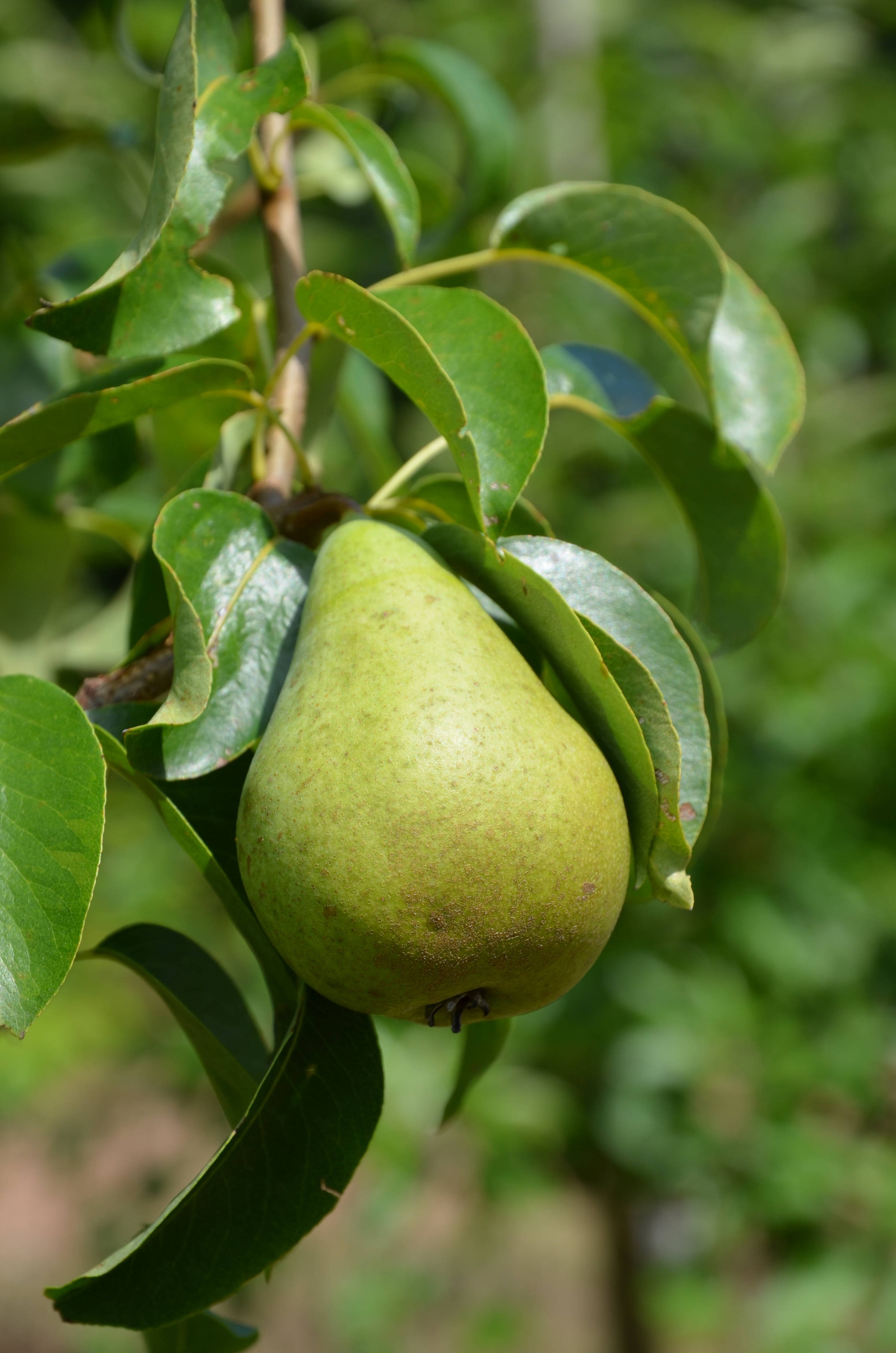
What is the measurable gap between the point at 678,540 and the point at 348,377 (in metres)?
1.19

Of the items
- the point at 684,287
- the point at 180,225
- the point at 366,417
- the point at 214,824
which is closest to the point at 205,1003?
the point at 214,824

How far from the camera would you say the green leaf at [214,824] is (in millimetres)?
598

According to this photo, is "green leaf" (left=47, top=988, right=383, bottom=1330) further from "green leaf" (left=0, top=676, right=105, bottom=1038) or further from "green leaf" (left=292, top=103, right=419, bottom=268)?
"green leaf" (left=292, top=103, right=419, bottom=268)

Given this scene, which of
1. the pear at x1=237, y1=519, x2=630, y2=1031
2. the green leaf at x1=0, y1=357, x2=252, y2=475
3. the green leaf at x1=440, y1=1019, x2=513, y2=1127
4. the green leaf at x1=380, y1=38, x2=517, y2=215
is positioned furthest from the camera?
the green leaf at x1=380, y1=38, x2=517, y2=215

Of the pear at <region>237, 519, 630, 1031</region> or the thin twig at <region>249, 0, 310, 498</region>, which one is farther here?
the thin twig at <region>249, 0, 310, 498</region>

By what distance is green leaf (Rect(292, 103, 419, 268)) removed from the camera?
2.65 ft

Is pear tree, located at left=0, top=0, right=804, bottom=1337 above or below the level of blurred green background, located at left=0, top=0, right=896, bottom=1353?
above

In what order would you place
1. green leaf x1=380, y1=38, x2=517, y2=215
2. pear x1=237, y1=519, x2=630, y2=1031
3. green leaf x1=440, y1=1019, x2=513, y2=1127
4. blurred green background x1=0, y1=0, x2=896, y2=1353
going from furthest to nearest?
1. blurred green background x1=0, y1=0, x2=896, y2=1353
2. green leaf x1=380, y1=38, x2=517, y2=215
3. green leaf x1=440, y1=1019, x2=513, y2=1127
4. pear x1=237, y1=519, x2=630, y2=1031

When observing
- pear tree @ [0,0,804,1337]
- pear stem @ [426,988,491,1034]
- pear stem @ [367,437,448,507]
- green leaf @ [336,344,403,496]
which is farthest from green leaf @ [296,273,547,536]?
green leaf @ [336,344,403,496]

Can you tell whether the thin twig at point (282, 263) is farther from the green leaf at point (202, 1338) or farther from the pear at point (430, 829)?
the green leaf at point (202, 1338)

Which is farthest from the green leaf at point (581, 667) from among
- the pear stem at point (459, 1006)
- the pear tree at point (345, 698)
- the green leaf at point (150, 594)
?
the green leaf at point (150, 594)

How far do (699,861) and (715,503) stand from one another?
1.49 m

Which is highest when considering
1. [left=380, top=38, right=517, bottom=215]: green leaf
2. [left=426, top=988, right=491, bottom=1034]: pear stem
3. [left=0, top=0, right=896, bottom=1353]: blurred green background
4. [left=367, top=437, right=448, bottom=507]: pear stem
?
[left=380, top=38, right=517, bottom=215]: green leaf

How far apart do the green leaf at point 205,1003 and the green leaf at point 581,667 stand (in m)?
0.27
